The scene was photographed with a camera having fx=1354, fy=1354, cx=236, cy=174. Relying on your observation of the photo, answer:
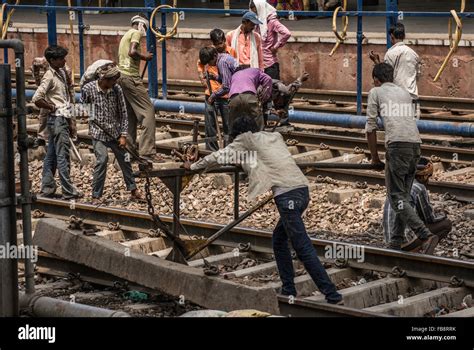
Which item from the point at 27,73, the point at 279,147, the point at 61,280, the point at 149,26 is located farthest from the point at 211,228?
the point at 27,73

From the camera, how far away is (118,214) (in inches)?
541

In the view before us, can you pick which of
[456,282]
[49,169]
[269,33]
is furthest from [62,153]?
[456,282]

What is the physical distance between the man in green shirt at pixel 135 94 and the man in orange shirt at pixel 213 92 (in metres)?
0.72

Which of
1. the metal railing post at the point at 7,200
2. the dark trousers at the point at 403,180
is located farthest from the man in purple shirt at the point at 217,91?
the metal railing post at the point at 7,200

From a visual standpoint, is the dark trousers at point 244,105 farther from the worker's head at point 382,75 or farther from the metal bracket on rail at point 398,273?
the metal bracket on rail at point 398,273

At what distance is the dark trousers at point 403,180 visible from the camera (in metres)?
11.9

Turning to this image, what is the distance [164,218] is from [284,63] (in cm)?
954

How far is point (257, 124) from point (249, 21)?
19.0 ft

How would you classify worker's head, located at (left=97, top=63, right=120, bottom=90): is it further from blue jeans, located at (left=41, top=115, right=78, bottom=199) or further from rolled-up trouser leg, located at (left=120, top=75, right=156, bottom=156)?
rolled-up trouser leg, located at (left=120, top=75, right=156, bottom=156)

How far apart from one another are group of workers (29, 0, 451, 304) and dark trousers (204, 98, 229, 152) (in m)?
0.01

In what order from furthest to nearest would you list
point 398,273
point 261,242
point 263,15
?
point 263,15
point 261,242
point 398,273

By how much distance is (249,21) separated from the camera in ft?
53.9

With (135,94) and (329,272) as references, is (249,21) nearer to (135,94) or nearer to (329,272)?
(135,94)
